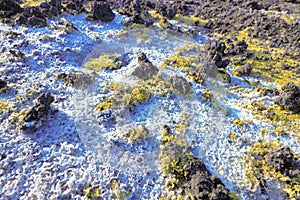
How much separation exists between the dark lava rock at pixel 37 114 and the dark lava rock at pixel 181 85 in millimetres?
6092

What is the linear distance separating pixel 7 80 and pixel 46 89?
190 centimetres

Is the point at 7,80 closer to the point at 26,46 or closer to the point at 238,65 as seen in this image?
the point at 26,46

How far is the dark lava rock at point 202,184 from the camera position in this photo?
9477mm

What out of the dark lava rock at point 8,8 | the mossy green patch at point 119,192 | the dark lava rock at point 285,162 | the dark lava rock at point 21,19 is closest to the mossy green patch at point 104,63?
the dark lava rock at point 21,19

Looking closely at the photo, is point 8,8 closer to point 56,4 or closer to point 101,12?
point 56,4

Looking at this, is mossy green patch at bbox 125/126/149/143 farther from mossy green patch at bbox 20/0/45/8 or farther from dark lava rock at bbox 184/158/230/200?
mossy green patch at bbox 20/0/45/8

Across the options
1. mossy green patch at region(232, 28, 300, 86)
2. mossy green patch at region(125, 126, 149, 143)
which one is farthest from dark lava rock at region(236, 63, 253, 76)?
mossy green patch at region(125, 126, 149, 143)

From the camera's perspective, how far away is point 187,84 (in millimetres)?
14414

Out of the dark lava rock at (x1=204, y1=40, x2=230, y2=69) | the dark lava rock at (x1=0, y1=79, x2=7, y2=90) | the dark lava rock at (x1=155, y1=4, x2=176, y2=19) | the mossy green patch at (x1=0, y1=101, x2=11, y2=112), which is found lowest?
the mossy green patch at (x1=0, y1=101, x2=11, y2=112)

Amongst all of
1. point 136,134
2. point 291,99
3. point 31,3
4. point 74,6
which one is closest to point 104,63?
point 136,134

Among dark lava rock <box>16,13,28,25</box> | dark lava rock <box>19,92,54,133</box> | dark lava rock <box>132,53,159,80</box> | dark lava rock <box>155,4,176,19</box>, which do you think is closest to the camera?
dark lava rock <box>19,92,54,133</box>

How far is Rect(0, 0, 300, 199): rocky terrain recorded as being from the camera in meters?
10.1

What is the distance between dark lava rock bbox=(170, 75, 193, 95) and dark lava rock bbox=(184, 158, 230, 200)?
461cm

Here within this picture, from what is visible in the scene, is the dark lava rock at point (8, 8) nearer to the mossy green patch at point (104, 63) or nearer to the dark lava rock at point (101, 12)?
the dark lava rock at point (101, 12)
